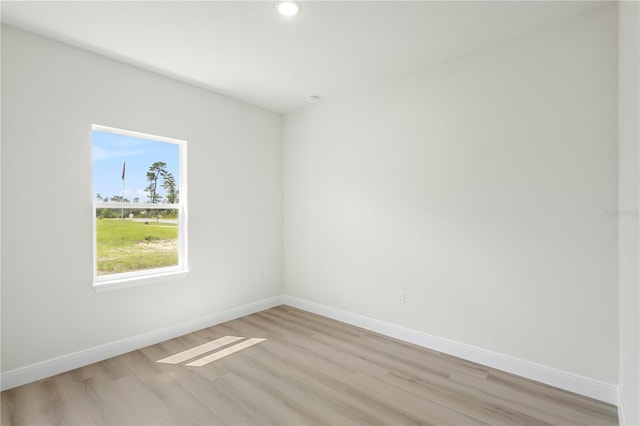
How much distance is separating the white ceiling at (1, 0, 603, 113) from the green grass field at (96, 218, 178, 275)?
1561 millimetres

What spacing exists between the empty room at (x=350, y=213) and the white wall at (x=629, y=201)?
3 centimetres

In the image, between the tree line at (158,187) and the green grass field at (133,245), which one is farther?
the tree line at (158,187)

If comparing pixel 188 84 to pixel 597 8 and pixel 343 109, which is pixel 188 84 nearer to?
pixel 343 109

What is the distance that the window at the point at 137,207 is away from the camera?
9.65ft

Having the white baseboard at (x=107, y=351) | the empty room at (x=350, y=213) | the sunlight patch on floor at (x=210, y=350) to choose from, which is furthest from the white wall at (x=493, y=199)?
the white baseboard at (x=107, y=351)

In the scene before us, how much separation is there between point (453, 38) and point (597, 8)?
0.93 m

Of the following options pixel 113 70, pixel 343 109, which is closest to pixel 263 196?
pixel 343 109

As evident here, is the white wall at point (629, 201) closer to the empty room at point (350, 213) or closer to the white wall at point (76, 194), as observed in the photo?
the empty room at point (350, 213)

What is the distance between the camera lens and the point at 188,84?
3.48 metres

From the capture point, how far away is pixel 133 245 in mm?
3176

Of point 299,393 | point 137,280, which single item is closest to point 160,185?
point 137,280

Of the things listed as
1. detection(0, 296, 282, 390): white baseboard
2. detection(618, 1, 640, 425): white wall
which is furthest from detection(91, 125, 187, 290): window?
detection(618, 1, 640, 425): white wall

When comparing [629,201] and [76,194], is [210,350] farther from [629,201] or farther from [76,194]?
[629,201]

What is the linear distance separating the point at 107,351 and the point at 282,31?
10.3 feet
